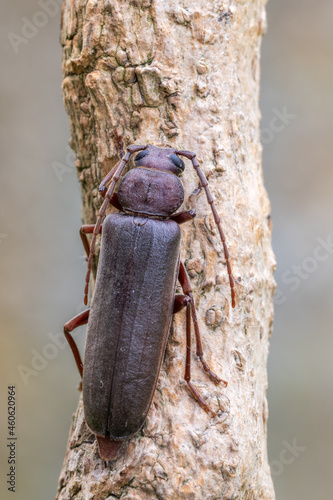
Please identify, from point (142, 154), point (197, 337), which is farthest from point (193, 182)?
point (197, 337)

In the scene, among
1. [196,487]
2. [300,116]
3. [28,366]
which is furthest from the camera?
[300,116]

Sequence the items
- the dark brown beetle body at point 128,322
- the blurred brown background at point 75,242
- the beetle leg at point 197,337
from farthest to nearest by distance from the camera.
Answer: the blurred brown background at point 75,242 < the beetle leg at point 197,337 < the dark brown beetle body at point 128,322

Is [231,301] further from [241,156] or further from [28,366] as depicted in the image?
[28,366]

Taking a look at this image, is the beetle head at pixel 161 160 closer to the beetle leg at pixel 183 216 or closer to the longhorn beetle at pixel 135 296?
the longhorn beetle at pixel 135 296

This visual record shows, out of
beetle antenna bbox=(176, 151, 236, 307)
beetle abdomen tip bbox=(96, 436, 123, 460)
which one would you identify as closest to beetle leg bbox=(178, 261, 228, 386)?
beetle antenna bbox=(176, 151, 236, 307)

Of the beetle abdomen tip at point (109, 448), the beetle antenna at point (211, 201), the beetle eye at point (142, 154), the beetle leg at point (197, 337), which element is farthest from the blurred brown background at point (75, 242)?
the beetle abdomen tip at point (109, 448)

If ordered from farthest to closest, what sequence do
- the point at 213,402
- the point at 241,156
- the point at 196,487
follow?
the point at 241,156 < the point at 213,402 < the point at 196,487

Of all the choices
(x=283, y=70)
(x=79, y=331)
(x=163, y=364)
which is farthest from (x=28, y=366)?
(x=283, y=70)
